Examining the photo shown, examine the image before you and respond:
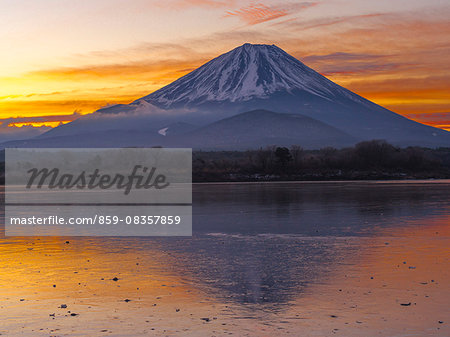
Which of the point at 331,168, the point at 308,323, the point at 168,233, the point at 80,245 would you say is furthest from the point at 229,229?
the point at 331,168

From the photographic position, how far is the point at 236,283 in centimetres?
1348

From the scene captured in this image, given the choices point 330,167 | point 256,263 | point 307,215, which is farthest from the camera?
point 330,167

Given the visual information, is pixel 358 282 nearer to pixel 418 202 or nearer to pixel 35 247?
pixel 35 247

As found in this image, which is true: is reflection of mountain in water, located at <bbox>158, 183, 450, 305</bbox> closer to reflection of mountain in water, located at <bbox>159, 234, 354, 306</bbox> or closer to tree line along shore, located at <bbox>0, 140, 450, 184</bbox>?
reflection of mountain in water, located at <bbox>159, 234, 354, 306</bbox>

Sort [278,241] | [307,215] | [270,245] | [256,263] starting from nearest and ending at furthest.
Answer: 1. [256,263]
2. [270,245]
3. [278,241]
4. [307,215]

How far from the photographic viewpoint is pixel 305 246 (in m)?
18.9

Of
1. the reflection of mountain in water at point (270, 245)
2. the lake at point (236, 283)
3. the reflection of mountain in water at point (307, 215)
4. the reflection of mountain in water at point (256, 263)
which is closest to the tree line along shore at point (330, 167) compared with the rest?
the reflection of mountain in water at point (307, 215)

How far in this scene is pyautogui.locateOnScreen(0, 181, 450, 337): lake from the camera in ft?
33.8

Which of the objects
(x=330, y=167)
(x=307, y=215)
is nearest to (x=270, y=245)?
(x=307, y=215)

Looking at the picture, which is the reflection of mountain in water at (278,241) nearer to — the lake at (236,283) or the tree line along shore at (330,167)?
the lake at (236,283)

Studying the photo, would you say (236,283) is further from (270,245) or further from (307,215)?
(307,215)

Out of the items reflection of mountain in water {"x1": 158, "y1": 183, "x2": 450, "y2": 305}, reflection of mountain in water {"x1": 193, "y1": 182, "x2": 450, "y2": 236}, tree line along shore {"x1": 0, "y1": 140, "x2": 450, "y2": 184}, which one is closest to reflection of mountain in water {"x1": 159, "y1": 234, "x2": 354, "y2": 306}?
reflection of mountain in water {"x1": 158, "y1": 183, "x2": 450, "y2": 305}

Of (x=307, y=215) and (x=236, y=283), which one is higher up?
(x=307, y=215)

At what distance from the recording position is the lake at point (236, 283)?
10289 millimetres
